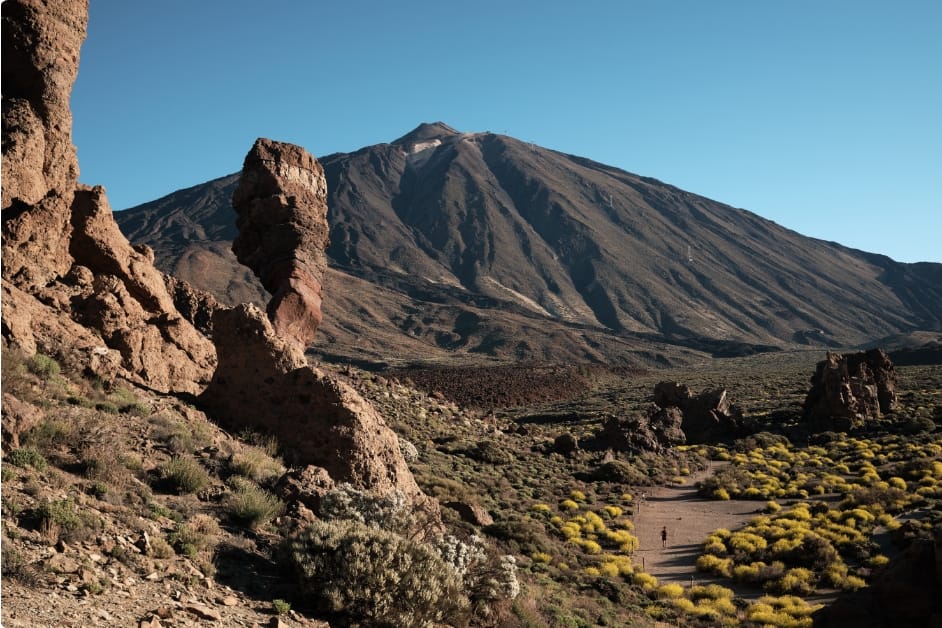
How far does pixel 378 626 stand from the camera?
261 inches

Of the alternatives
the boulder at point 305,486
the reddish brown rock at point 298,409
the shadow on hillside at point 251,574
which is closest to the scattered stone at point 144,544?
the shadow on hillside at point 251,574

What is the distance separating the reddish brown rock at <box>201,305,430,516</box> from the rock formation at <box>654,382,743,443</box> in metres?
31.5

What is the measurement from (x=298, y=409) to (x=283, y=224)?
1460 cm

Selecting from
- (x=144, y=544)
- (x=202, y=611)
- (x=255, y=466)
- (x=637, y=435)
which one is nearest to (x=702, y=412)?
(x=637, y=435)

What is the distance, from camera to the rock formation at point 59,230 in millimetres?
13062

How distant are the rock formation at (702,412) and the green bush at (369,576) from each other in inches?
1363

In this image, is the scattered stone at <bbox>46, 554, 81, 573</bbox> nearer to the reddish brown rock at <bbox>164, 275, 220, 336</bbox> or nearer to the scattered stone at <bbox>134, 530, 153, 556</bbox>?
the scattered stone at <bbox>134, 530, 153, 556</bbox>

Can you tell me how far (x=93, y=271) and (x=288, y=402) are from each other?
25.5 feet

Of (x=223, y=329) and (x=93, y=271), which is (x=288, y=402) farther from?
(x=93, y=271)

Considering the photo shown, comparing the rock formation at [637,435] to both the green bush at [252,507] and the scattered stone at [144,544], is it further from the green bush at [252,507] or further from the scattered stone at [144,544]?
the scattered stone at [144,544]

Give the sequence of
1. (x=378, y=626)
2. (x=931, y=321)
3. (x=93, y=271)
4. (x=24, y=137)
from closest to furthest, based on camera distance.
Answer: (x=378, y=626)
(x=24, y=137)
(x=93, y=271)
(x=931, y=321)

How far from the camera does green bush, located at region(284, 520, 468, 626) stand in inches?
263

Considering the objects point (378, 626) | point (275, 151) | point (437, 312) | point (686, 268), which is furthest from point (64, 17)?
point (686, 268)

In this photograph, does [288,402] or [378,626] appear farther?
[288,402]
